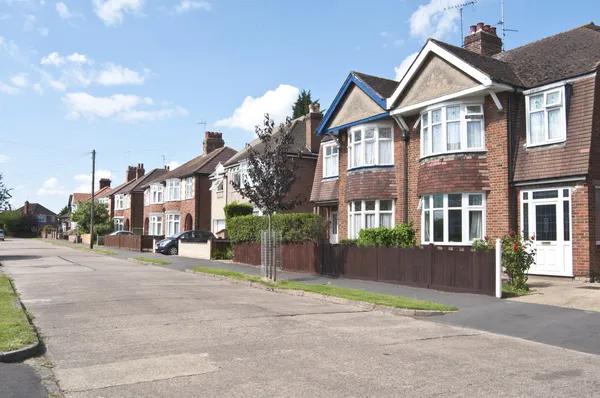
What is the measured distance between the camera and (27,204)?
126 meters

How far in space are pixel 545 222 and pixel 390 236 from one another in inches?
201

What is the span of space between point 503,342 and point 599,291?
19.3ft

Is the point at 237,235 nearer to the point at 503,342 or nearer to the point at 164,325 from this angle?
the point at 164,325

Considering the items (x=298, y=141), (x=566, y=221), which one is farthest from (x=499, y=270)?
(x=298, y=141)

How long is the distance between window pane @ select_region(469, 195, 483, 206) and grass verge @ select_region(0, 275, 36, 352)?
13.3 metres

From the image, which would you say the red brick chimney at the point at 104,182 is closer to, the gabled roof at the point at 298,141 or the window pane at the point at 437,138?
the gabled roof at the point at 298,141

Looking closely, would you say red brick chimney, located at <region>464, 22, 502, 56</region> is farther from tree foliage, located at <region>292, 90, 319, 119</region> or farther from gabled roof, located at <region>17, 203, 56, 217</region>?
gabled roof, located at <region>17, 203, 56, 217</region>

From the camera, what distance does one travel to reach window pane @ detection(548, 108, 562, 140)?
53.1 feet

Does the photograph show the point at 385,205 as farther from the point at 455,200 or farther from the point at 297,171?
the point at 297,171

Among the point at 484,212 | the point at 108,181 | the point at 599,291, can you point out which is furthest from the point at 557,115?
the point at 108,181

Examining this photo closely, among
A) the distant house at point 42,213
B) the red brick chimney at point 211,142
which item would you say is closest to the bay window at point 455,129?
the red brick chimney at point 211,142

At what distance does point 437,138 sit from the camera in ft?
60.8

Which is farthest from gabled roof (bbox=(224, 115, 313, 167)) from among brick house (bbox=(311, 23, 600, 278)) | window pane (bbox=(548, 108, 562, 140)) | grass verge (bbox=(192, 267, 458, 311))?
window pane (bbox=(548, 108, 562, 140))

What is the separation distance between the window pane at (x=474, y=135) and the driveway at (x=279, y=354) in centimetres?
828
